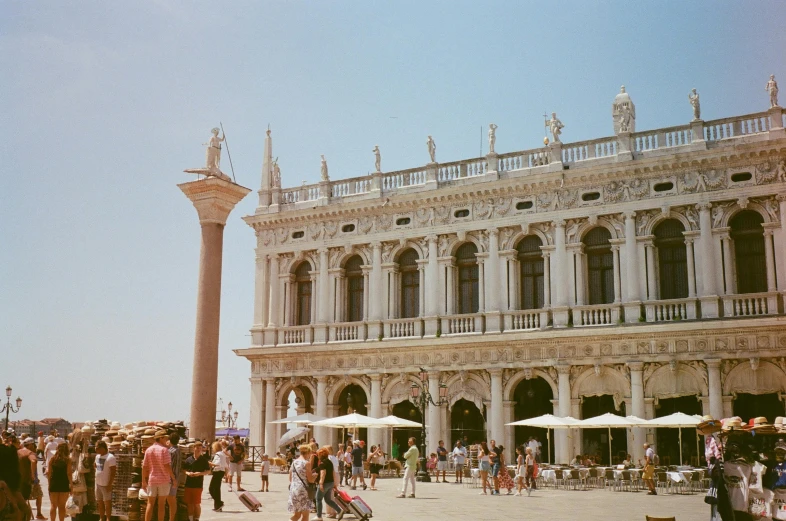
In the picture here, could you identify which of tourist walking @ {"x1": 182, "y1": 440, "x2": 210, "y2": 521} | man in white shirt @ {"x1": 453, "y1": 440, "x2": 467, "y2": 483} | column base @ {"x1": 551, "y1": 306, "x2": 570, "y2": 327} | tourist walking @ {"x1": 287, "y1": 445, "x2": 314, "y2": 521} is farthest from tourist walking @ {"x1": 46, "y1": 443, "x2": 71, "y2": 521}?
column base @ {"x1": 551, "y1": 306, "x2": 570, "y2": 327}

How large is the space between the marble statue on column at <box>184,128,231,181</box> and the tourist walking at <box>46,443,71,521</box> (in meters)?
10.8

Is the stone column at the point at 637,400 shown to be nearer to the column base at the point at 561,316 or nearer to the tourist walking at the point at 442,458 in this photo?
the column base at the point at 561,316

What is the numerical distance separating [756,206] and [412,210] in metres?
12.5

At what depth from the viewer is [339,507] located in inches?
593

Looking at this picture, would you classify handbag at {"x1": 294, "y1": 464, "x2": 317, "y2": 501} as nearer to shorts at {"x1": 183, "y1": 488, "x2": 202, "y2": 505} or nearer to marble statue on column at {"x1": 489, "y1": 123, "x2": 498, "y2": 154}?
shorts at {"x1": 183, "y1": 488, "x2": 202, "y2": 505}

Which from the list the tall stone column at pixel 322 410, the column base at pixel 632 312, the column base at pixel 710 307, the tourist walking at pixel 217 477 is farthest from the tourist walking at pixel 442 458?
the tourist walking at pixel 217 477

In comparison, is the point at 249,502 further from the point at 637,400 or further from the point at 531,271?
the point at 531,271

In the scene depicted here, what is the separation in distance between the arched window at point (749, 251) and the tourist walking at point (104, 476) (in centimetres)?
2218

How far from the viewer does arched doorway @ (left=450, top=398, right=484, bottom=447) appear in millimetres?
33812

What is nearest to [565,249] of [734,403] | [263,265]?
[734,403]

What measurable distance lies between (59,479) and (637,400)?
A: 812 inches

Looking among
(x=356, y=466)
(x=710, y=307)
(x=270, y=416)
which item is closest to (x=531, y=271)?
(x=710, y=307)

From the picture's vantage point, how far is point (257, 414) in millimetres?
37781

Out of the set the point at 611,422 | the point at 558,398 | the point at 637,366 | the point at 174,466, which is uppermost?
the point at 637,366
